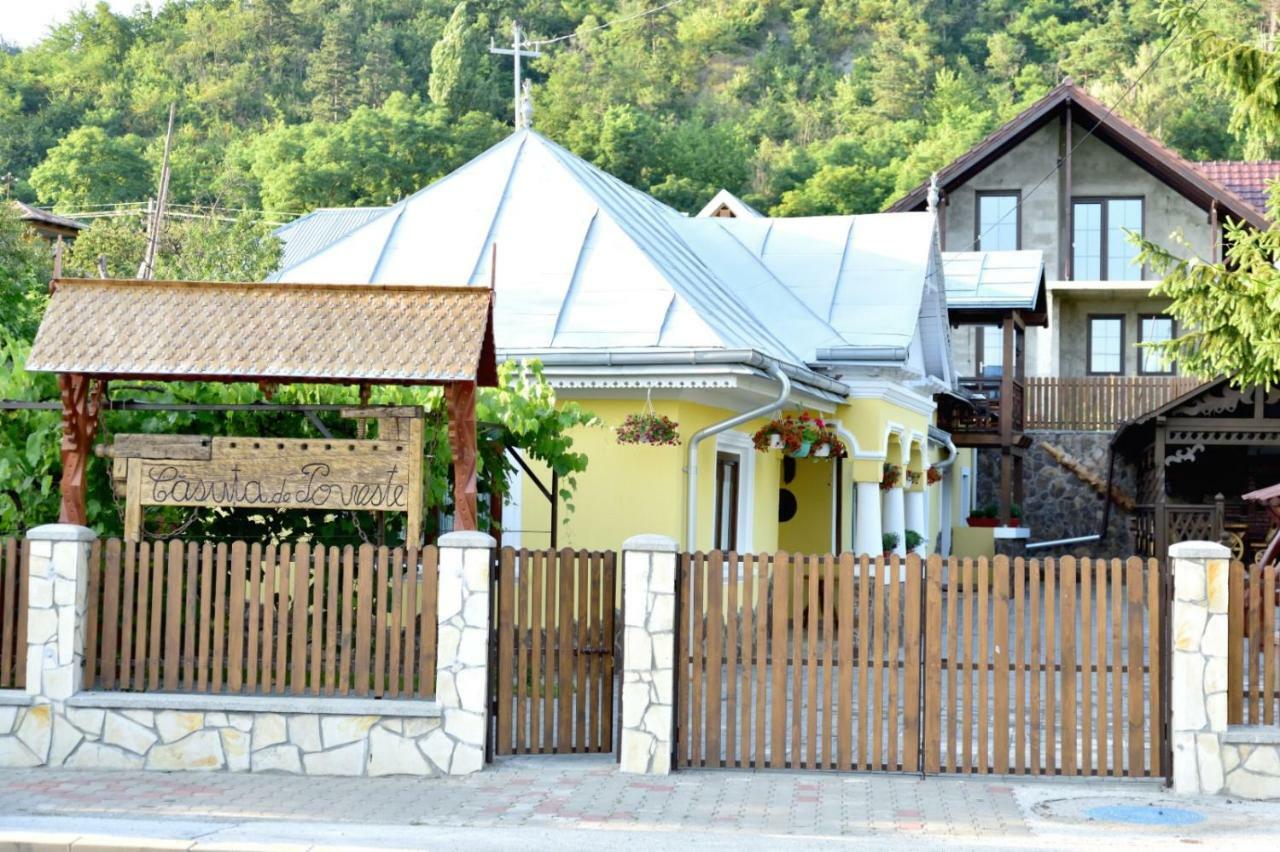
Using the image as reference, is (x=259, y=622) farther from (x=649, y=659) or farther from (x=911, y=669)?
(x=911, y=669)

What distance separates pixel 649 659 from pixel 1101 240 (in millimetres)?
28020

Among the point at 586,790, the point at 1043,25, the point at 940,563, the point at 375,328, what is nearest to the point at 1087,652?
the point at 940,563

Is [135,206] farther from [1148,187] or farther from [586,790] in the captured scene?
[586,790]

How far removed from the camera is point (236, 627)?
9.66 m

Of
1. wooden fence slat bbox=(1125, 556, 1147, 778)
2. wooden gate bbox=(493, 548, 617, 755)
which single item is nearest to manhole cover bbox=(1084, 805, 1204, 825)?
wooden fence slat bbox=(1125, 556, 1147, 778)

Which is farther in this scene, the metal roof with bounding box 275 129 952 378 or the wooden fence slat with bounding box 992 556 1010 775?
the metal roof with bounding box 275 129 952 378

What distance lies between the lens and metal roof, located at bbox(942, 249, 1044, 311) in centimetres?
2734

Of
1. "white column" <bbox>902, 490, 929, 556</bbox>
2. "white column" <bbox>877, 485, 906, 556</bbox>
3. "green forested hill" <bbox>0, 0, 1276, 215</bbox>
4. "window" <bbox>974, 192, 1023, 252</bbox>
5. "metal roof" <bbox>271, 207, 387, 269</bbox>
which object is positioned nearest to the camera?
"white column" <bbox>877, 485, 906, 556</bbox>

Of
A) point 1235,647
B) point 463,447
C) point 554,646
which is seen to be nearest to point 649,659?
point 554,646

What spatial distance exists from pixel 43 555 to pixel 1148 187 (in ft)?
96.5

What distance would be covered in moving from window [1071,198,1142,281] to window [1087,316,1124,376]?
1.42 meters

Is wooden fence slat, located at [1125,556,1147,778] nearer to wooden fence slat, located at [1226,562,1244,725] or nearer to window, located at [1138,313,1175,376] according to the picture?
wooden fence slat, located at [1226,562,1244,725]

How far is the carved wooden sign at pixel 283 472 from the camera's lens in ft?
32.9

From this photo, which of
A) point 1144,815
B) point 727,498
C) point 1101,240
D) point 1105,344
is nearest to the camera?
point 1144,815
